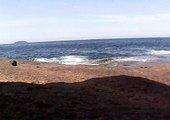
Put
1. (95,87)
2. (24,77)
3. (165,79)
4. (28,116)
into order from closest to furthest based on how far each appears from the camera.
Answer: (28,116) < (95,87) < (24,77) < (165,79)

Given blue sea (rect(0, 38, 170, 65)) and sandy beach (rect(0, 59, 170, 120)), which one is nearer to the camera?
sandy beach (rect(0, 59, 170, 120))

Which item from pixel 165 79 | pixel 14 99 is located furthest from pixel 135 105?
pixel 165 79

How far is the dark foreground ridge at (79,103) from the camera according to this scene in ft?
29.7

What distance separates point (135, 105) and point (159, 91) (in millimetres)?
3689

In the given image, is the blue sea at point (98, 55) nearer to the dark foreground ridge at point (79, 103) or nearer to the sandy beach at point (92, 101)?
the sandy beach at point (92, 101)

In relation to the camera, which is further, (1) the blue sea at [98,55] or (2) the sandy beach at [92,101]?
(1) the blue sea at [98,55]

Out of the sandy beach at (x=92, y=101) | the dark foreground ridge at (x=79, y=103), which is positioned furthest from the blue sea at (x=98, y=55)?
the dark foreground ridge at (x=79, y=103)

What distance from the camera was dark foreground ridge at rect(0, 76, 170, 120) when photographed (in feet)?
29.7

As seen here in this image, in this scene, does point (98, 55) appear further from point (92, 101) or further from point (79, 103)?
point (79, 103)

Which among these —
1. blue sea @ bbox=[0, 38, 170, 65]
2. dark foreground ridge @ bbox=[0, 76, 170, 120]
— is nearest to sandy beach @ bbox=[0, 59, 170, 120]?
dark foreground ridge @ bbox=[0, 76, 170, 120]

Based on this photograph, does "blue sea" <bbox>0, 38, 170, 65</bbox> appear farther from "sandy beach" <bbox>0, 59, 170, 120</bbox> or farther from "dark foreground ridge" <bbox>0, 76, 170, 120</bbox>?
"dark foreground ridge" <bbox>0, 76, 170, 120</bbox>

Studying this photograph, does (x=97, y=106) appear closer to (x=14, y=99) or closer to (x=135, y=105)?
(x=135, y=105)

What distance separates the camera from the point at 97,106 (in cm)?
1010

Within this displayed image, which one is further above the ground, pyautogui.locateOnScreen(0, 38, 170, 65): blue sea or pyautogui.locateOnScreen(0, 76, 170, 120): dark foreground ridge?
pyautogui.locateOnScreen(0, 76, 170, 120): dark foreground ridge
